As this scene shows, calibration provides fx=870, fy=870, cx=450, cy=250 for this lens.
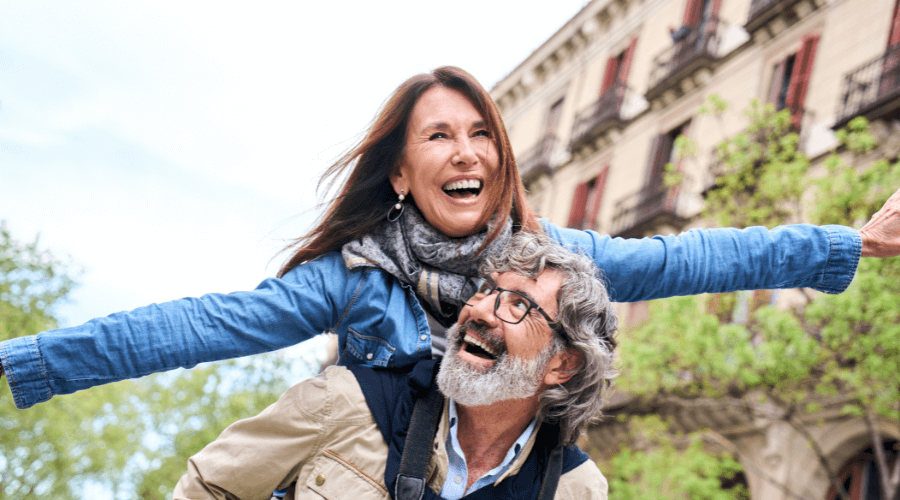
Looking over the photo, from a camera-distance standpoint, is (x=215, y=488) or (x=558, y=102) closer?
(x=215, y=488)

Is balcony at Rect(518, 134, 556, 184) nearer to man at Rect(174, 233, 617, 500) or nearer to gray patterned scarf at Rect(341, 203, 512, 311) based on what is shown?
gray patterned scarf at Rect(341, 203, 512, 311)

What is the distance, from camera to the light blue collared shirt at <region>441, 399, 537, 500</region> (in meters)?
2.72

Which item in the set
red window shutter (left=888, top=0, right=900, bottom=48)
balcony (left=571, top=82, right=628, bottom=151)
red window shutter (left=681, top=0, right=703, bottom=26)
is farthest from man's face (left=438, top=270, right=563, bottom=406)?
balcony (left=571, top=82, right=628, bottom=151)

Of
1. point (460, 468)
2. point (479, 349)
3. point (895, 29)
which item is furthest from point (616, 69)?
point (460, 468)

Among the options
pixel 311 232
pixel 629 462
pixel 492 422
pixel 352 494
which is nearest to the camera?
pixel 352 494

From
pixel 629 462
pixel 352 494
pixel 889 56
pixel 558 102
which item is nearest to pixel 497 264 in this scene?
pixel 352 494

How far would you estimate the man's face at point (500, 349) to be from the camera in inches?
109

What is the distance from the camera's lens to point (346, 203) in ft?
10.6

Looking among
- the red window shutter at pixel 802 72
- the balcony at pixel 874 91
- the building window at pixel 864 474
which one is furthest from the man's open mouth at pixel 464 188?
the red window shutter at pixel 802 72

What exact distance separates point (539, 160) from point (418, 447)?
22431 mm

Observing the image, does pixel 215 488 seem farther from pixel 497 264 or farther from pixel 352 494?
pixel 497 264

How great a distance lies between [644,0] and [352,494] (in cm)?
2092

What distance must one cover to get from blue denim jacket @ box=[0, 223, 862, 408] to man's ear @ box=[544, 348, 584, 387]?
0.95 ft

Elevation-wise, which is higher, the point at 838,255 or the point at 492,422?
the point at 838,255
